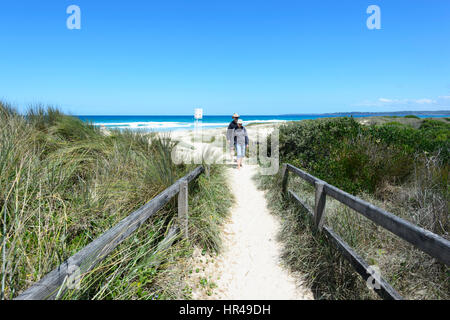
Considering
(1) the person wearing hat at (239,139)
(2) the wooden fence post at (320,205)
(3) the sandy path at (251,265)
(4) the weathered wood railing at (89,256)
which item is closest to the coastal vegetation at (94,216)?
(4) the weathered wood railing at (89,256)

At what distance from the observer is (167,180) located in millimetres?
3863

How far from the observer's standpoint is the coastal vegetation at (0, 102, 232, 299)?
1.99 metres

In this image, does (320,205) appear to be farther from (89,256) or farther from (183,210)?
(89,256)

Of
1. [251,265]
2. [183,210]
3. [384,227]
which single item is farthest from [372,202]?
[183,210]

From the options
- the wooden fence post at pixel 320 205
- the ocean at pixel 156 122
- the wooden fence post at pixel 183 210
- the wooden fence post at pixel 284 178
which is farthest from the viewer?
the ocean at pixel 156 122

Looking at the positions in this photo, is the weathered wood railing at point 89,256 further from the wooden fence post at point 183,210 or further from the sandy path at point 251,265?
the sandy path at point 251,265

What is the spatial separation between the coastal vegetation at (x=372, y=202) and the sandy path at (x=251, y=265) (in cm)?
22

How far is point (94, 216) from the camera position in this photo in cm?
304

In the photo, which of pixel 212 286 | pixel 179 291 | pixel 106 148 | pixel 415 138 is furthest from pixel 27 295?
pixel 415 138

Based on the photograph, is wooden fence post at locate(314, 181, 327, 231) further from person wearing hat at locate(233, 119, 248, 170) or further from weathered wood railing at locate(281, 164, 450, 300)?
person wearing hat at locate(233, 119, 248, 170)

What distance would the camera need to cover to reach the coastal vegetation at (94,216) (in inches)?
78.5

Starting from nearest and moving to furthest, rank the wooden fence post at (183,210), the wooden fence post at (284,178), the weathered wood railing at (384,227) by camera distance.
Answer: the weathered wood railing at (384,227) → the wooden fence post at (183,210) → the wooden fence post at (284,178)
